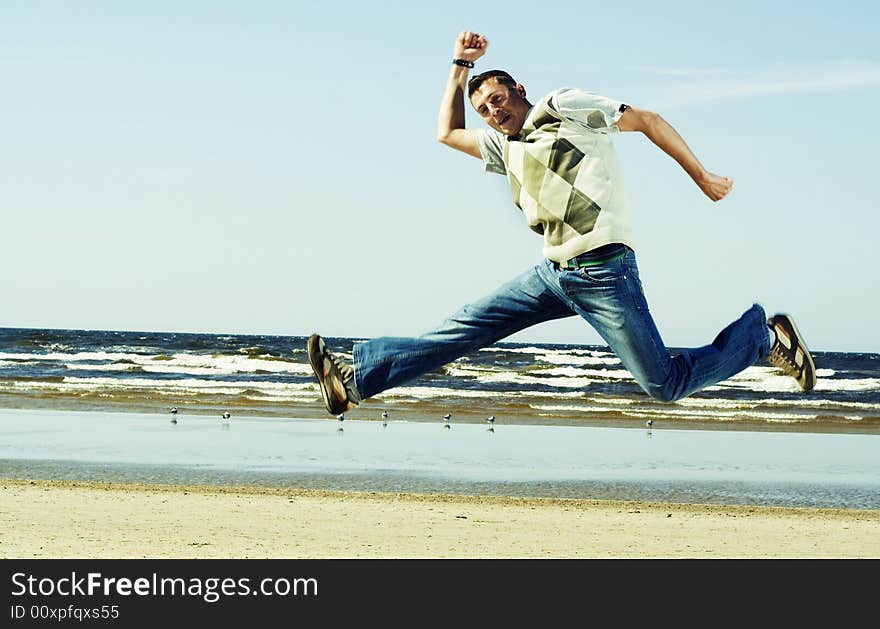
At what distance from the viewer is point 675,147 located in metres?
4.24

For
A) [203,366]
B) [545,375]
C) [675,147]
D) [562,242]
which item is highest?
[675,147]

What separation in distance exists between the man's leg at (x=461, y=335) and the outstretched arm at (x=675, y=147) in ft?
2.49

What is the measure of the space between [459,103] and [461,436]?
12.9 meters

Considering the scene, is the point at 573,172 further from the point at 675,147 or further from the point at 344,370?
the point at 344,370

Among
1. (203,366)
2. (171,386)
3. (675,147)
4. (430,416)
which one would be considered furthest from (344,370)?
(203,366)

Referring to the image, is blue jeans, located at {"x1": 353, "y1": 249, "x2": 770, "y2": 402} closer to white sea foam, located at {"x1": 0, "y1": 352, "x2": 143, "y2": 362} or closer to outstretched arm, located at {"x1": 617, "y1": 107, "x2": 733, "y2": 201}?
outstretched arm, located at {"x1": 617, "y1": 107, "x2": 733, "y2": 201}

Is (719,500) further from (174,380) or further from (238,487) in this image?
(174,380)

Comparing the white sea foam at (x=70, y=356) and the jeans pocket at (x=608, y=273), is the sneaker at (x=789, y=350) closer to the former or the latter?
the jeans pocket at (x=608, y=273)

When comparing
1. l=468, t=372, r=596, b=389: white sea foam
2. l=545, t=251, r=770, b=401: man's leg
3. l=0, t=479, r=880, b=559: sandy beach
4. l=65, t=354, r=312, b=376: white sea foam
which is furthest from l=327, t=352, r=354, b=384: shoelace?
l=65, t=354, r=312, b=376: white sea foam

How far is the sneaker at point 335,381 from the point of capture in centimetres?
496

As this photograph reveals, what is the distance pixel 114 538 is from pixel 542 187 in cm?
523

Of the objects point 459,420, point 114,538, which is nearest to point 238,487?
point 114,538

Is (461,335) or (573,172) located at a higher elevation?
(573,172)

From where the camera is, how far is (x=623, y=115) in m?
4.28
